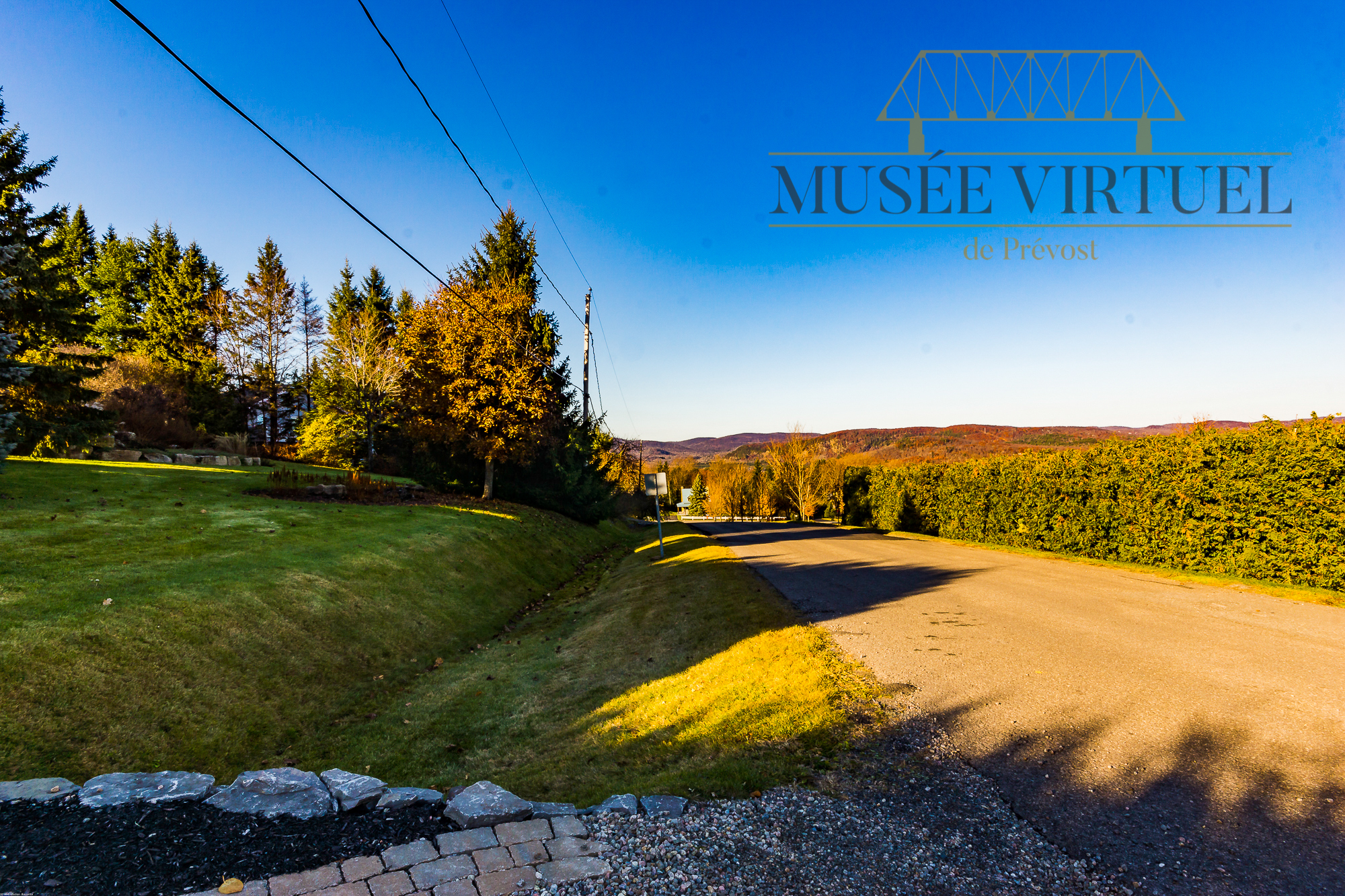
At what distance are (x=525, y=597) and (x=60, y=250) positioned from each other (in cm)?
2144

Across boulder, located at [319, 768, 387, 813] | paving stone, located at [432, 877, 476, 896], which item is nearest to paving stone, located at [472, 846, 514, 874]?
paving stone, located at [432, 877, 476, 896]

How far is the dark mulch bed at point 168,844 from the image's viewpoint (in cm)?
300

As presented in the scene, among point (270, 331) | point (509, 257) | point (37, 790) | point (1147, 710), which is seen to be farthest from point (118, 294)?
point (1147, 710)

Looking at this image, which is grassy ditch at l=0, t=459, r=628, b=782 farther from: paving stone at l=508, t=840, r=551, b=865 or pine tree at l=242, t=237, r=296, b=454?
pine tree at l=242, t=237, r=296, b=454

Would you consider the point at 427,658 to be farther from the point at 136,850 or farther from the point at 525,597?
the point at 136,850

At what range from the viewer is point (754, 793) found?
3.82 metres

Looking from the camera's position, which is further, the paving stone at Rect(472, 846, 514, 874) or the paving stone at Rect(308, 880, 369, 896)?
the paving stone at Rect(472, 846, 514, 874)

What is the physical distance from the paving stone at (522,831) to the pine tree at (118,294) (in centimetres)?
4713

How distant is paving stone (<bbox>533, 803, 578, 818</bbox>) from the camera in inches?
145

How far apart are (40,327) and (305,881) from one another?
18463 mm

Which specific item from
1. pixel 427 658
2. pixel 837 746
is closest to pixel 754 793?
pixel 837 746

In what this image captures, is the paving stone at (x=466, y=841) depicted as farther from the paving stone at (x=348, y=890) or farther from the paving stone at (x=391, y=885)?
the paving stone at (x=348, y=890)

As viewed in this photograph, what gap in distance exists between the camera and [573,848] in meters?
3.30

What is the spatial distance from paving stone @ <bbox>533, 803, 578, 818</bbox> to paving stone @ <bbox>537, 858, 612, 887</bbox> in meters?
0.54
